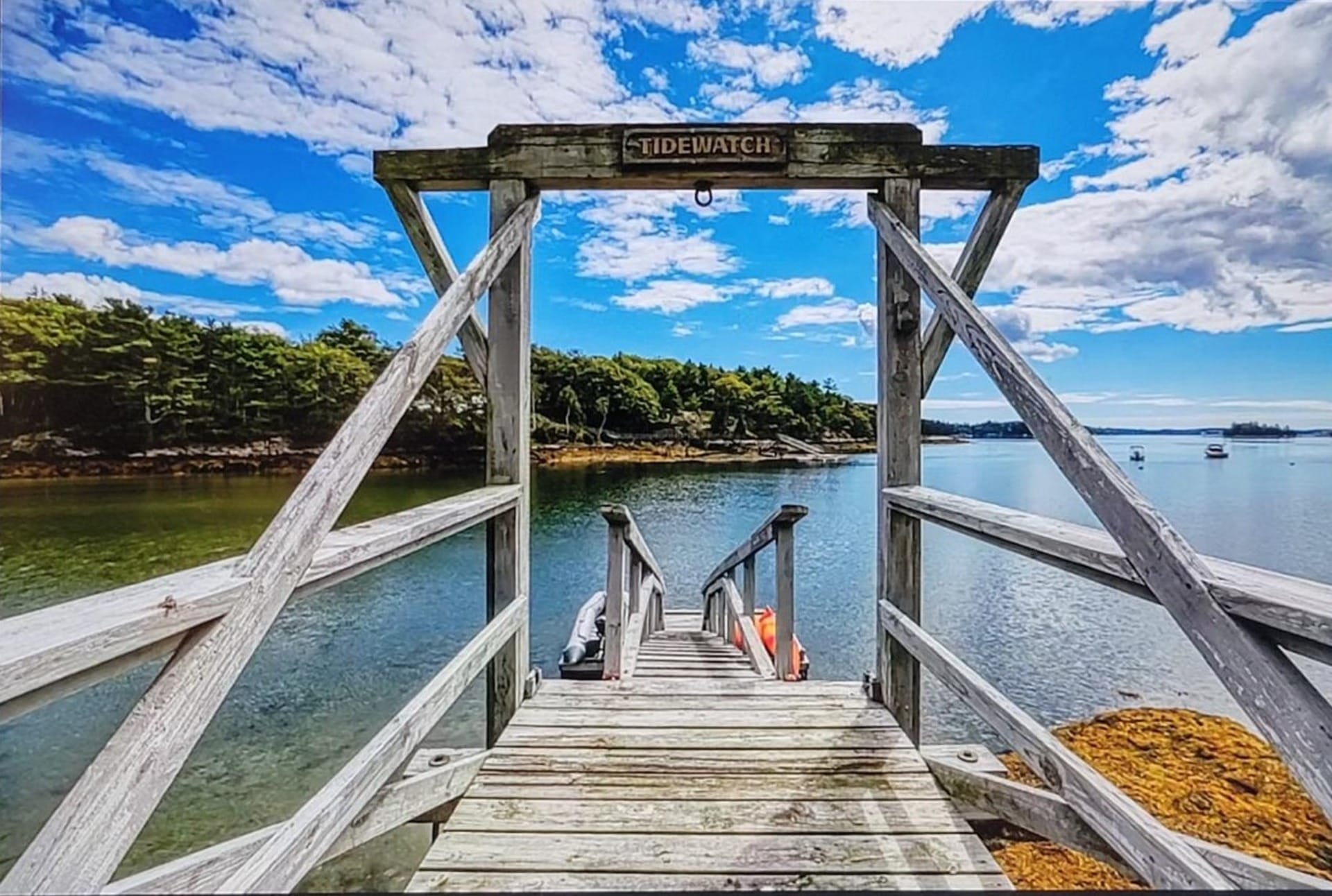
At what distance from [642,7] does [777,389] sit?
180 ft

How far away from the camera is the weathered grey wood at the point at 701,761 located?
1812 mm

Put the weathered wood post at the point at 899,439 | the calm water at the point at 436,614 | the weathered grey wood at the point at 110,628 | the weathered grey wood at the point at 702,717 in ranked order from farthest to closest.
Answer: the calm water at the point at 436,614 < the weathered wood post at the point at 899,439 < the weathered grey wood at the point at 702,717 < the weathered grey wood at the point at 110,628

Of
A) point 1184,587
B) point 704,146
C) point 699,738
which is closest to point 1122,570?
point 1184,587

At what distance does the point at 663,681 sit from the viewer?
2652mm

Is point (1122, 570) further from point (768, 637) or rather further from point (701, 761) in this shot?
point (768, 637)

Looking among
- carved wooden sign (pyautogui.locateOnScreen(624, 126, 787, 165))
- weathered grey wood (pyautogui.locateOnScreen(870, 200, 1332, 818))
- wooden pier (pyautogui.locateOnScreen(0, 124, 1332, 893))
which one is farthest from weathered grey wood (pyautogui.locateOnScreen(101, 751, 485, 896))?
carved wooden sign (pyautogui.locateOnScreen(624, 126, 787, 165))

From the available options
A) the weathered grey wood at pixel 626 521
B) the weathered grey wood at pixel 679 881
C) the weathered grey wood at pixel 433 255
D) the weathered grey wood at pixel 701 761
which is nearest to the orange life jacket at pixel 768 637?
the weathered grey wood at pixel 626 521

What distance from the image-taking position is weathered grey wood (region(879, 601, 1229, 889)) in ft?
3.24

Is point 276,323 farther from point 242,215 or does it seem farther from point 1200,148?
point 1200,148

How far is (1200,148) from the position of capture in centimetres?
578

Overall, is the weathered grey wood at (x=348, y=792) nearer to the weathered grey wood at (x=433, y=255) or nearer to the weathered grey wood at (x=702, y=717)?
the weathered grey wood at (x=702, y=717)

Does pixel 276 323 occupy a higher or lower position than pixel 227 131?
lower

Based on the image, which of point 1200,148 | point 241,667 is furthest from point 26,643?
point 1200,148

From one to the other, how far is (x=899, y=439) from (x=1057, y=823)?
1208 millimetres
